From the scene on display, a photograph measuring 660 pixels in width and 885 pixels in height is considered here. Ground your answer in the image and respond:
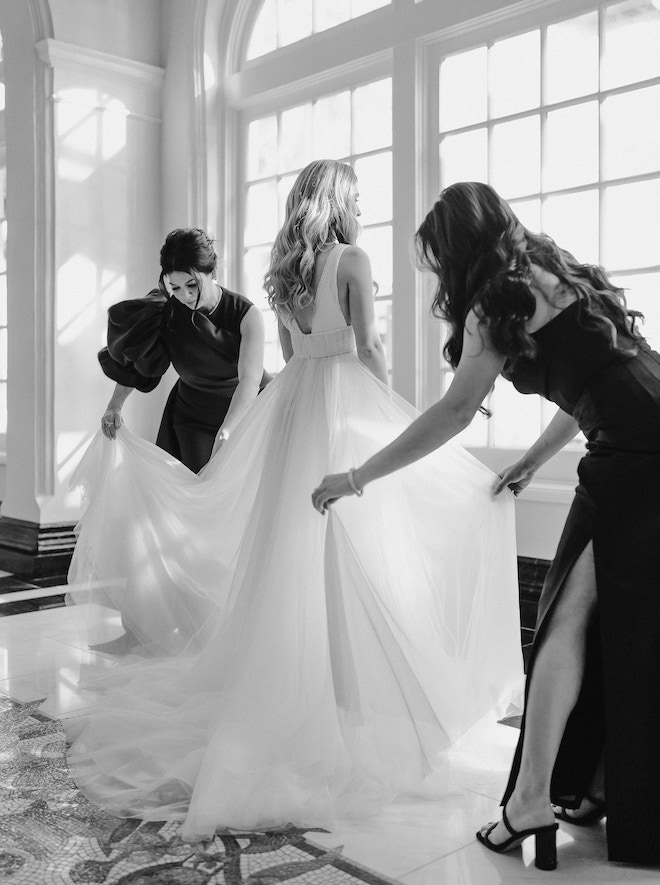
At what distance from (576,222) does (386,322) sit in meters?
1.10

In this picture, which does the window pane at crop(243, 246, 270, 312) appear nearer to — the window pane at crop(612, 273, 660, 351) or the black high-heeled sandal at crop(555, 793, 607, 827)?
the window pane at crop(612, 273, 660, 351)

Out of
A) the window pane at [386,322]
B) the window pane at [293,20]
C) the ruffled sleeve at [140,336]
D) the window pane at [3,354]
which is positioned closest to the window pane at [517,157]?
the window pane at [386,322]

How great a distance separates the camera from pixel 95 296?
5770 mm

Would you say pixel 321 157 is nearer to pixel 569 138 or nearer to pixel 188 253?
pixel 569 138

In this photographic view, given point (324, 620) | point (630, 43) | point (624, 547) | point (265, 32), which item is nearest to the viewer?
point (624, 547)

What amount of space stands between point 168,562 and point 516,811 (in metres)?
1.74

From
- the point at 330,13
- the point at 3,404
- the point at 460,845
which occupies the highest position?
the point at 330,13

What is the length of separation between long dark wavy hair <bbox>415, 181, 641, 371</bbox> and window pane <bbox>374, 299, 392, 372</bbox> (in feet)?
8.27

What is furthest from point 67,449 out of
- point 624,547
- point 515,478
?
point 624,547

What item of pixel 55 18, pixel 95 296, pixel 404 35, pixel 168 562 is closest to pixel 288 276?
pixel 168 562

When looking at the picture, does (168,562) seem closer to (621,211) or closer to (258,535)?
(258,535)

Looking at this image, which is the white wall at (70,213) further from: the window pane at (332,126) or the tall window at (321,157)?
the window pane at (332,126)

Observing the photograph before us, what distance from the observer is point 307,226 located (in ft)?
9.18

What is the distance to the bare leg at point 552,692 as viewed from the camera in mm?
2090
